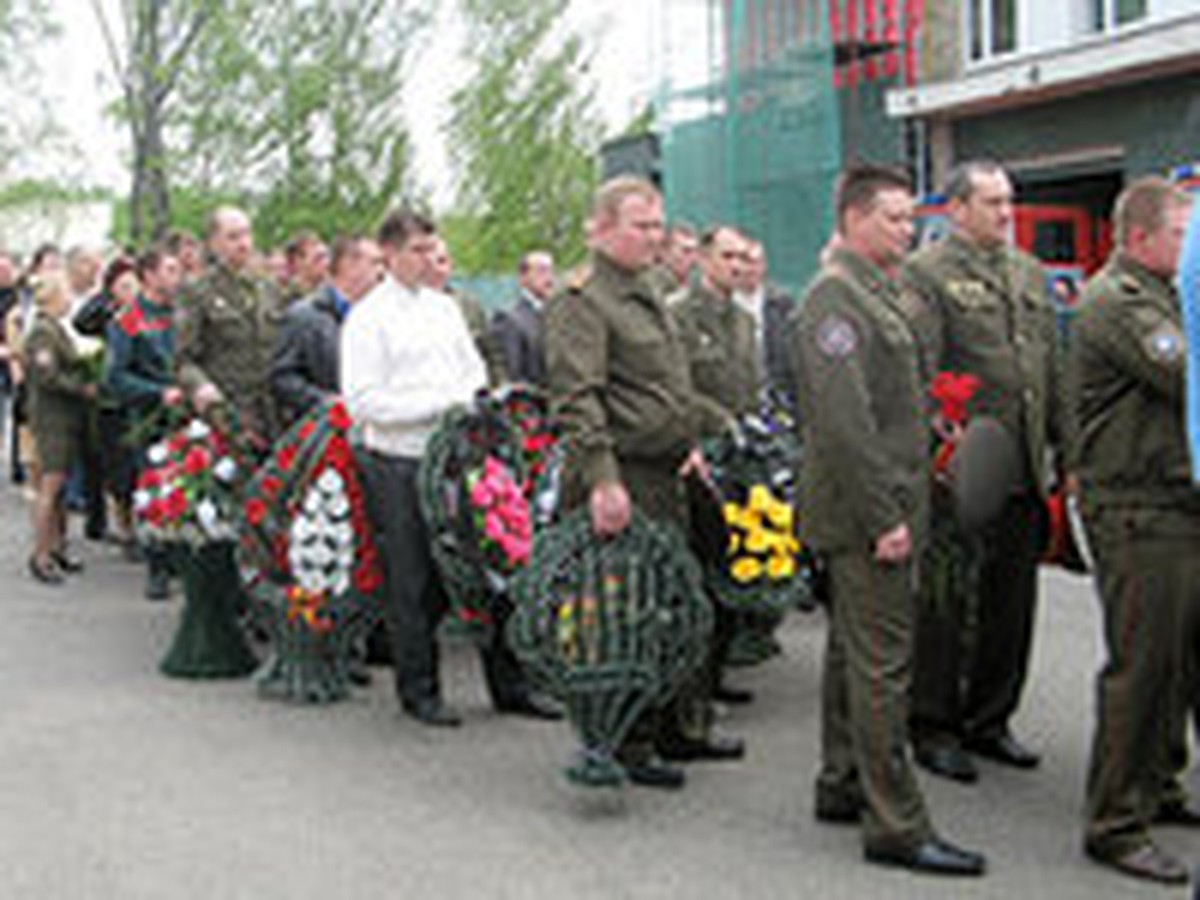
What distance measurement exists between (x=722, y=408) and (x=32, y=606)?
14.9 ft

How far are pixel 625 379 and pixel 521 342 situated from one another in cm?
420

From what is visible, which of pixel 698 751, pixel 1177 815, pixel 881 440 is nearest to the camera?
pixel 881 440

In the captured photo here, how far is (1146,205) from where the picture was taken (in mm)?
5035

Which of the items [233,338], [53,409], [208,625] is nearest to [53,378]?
[53,409]

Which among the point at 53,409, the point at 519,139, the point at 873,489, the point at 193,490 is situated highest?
the point at 519,139

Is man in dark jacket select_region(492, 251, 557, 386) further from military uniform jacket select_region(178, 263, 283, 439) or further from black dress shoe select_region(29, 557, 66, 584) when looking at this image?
black dress shoe select_region(29, 557, 66, 584)

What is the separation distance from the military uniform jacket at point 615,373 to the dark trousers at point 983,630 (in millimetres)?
1130

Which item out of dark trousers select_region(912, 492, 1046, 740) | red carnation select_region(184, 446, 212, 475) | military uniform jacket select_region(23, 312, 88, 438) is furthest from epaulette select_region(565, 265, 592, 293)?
military uniform jacket select_region(23, 312, 88, 438)

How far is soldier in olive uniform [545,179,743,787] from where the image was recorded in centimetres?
553

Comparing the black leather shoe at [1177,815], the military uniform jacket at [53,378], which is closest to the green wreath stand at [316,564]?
the black leather shoe at [1177,815]

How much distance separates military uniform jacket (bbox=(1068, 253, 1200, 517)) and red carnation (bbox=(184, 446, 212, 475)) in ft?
14.3

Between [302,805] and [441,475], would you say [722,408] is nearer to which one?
[441,475]

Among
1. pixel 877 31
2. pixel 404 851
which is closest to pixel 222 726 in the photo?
pixel 404 851

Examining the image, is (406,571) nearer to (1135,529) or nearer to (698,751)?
(698,751)
